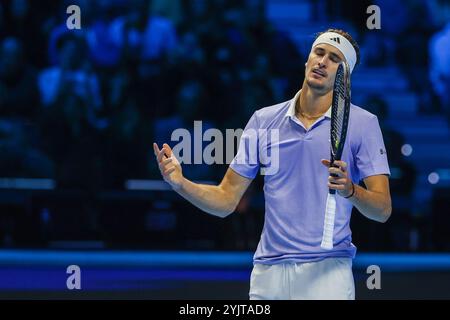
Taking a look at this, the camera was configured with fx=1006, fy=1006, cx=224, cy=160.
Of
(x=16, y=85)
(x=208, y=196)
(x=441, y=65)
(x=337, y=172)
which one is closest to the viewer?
(x=337, y=172)

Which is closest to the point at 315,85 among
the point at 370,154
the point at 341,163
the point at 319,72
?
the point at 319,72

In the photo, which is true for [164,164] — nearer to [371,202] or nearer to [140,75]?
[371,202]

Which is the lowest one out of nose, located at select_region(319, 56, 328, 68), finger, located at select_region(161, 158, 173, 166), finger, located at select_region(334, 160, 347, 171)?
finger, located at select_region(334, 160, 347, 171)

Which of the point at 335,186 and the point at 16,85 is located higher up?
the point at 16,85

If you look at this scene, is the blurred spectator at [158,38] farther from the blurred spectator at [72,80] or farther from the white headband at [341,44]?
the white headband at [341,44]

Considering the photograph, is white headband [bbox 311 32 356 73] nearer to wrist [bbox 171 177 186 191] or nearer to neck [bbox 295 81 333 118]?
neck [bbox 295 81 333 118]

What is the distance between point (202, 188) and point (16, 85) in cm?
342

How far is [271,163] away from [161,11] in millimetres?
3512

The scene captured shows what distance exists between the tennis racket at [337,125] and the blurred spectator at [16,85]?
3.57 meters

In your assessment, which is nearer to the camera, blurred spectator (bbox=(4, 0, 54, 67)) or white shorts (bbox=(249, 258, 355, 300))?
white shorts (bbox=(249, 258, 355, 300))

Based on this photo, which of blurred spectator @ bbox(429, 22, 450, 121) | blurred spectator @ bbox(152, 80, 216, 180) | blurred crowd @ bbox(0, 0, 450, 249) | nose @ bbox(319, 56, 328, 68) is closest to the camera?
nose @ bbox(319, 56, 328, 68)

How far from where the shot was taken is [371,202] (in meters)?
2.81

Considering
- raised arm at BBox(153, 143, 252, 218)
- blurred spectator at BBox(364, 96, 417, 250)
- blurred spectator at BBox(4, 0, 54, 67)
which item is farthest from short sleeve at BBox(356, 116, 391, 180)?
blurred spectator at BBox(4, 0, 54, 67)

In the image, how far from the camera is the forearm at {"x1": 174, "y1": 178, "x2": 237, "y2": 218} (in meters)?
2.96
